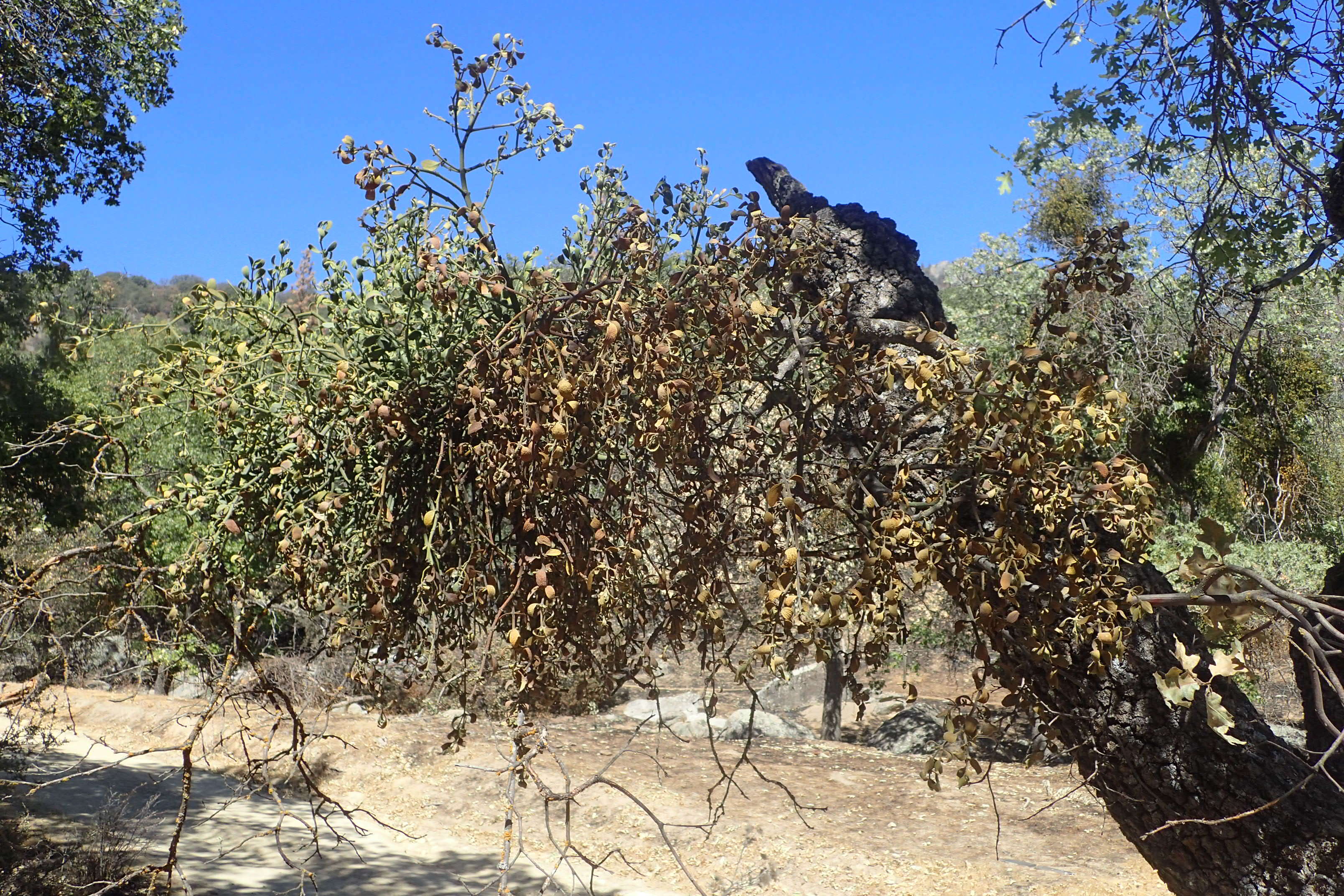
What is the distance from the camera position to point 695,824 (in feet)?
26.5

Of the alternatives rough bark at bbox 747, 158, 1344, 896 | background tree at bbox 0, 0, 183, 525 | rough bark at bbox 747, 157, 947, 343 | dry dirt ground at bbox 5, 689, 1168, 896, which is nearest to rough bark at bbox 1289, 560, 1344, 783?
rough bark at bbox 747, 158, 1344, 896

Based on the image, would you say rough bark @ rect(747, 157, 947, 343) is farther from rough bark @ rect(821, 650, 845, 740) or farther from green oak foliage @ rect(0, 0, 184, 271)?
rough bark @ rect(821, 650, 845, 740)

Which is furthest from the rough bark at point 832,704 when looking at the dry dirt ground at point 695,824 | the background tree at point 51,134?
Result: the background tree at point 51,134

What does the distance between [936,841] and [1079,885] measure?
1478 millimetres

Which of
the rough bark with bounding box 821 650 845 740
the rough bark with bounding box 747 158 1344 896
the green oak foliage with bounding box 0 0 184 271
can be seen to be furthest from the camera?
the rough bark with bounding box 821 650 845 740

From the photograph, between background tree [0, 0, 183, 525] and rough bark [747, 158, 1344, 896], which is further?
background tree [0, 0, 183, 525]

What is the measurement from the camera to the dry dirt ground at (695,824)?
9.28 meters

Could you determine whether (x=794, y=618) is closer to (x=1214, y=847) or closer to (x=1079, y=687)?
(x=1079, y=687)

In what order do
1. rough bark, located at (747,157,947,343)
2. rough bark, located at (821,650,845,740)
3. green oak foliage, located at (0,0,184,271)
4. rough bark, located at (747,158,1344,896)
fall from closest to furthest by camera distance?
rough bark, located at (747,158,1344,896)
rough bark, located at (747,157,947,343)
green oak foliage, located at (0,0,184,271)
rough bark, located at (821,650,845,740)

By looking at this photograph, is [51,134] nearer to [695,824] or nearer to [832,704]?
[695,824]

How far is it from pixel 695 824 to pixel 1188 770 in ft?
19.2

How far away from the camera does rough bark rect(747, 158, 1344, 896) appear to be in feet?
8.95

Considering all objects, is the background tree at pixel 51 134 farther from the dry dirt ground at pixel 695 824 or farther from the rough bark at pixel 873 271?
the rough bark at pixel 873 271

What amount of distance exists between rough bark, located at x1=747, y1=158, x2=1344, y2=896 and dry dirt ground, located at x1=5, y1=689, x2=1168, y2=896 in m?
4.99
